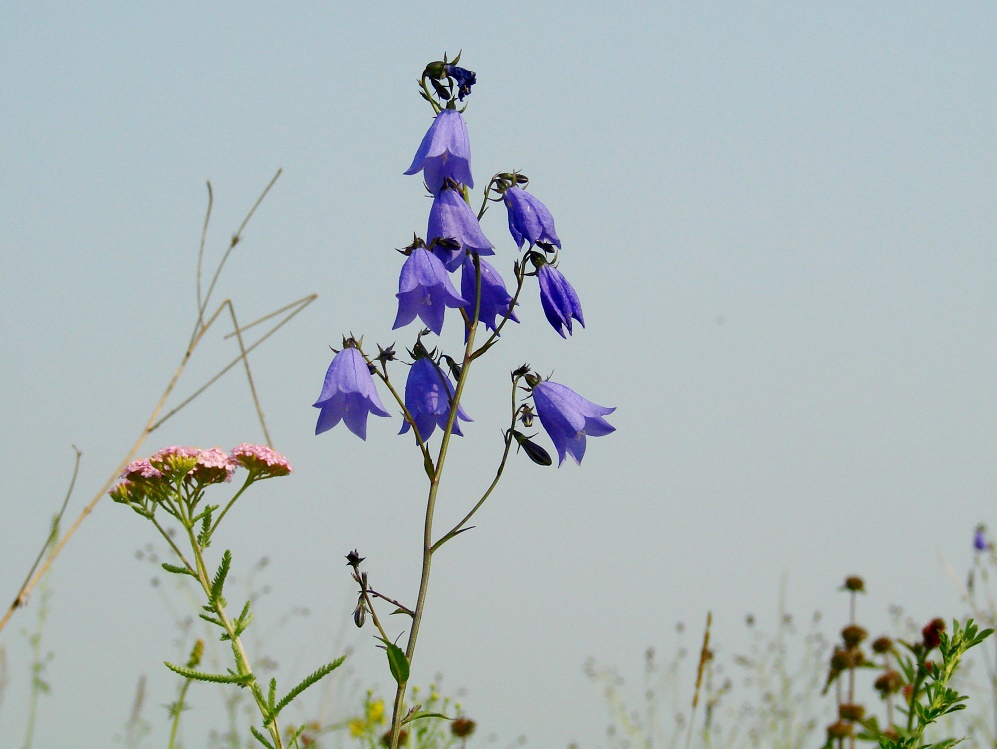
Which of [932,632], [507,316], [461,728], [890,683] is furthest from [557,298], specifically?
[890,683]

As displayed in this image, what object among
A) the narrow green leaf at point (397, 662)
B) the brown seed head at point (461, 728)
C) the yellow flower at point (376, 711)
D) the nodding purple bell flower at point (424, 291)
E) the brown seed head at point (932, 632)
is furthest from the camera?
the brown seed head at point (461, 728)

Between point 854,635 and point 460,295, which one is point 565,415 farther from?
point 854,635

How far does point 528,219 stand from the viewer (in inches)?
116

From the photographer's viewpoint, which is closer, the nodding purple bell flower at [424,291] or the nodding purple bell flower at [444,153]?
the nodding purple bell flower at [424,291]

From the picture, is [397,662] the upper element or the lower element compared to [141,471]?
lower

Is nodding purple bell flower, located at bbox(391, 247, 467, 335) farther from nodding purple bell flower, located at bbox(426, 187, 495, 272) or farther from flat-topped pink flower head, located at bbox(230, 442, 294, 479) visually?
flat-topped pink flower head, located at bbox(230, 442, 294, 479)

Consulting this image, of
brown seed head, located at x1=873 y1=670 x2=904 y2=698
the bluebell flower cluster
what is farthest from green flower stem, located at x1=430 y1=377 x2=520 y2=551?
brown seed head, located at x1=873 y1=670 x2=904 y2=698

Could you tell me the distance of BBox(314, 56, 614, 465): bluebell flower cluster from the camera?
2867 millimetres

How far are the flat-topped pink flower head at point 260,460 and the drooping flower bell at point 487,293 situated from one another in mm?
815

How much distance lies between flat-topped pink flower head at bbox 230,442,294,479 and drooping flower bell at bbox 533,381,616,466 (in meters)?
0.85

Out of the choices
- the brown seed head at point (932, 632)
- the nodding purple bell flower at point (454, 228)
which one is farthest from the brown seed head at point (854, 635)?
the nodding purple bell flower at point (454, 228)

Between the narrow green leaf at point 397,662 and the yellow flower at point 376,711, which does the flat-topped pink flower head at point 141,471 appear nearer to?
the narrow green leaf at point 397,662

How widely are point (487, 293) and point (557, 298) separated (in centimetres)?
19

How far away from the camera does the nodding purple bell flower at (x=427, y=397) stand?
2922mm
